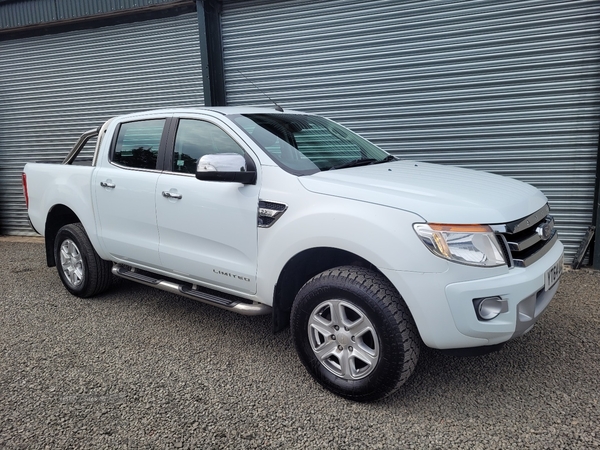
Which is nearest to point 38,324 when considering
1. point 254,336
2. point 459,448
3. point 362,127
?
point 254,336

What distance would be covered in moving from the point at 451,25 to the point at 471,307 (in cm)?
429

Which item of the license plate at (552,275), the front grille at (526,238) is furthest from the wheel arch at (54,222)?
the license plate at (552,275)

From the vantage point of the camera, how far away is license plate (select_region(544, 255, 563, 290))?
269 cm

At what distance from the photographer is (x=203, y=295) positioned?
11.3 feet

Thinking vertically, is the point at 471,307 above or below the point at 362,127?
below

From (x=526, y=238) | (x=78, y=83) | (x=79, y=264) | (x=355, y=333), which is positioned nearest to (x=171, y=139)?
(x=79, y=264)

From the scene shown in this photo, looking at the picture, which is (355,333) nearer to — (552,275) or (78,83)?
(552,275)

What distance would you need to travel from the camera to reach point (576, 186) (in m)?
5.33

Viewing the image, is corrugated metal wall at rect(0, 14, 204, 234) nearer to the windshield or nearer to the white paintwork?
the white paintwork

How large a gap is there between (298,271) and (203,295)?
824 millimetres

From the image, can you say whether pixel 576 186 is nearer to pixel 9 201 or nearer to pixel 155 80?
pixel 155 80

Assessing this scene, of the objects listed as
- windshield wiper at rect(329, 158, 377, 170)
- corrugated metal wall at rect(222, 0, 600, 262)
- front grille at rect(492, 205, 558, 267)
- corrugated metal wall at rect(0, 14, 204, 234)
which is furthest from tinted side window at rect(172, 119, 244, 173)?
corrugated metal wall at rect(0, 14, 204, 234)

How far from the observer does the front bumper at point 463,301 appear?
93.4 inches

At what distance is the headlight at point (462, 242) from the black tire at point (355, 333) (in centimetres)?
35
